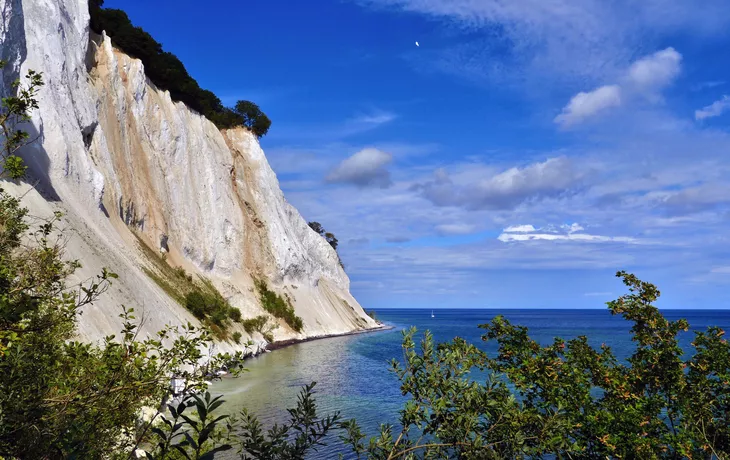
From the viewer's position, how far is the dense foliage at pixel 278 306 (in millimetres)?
66500

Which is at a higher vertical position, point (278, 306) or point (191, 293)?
point (191, 293)

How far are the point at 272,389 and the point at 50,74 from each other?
2732cm

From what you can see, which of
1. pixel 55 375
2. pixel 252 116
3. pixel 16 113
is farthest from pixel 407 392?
pixel 252 116

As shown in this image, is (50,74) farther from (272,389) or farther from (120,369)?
(120,369)

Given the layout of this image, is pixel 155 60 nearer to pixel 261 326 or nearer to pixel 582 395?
pixel 261 326

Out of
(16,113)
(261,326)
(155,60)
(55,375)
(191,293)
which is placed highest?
(155,60)

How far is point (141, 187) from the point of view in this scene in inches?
2073

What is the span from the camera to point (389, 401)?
33438mm

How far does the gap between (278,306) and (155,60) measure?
3236cm

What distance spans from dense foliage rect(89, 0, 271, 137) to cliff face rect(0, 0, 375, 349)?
7.73 feet

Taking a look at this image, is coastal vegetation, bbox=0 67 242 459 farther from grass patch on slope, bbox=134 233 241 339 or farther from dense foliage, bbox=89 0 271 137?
dense foliage, bbox=89 0 271 137

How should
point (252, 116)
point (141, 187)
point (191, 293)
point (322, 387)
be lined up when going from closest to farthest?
point (322, 387)
point (191, 293)
point (141, 187)
point (252, 116)

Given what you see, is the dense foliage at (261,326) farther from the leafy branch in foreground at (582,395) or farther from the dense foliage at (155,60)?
the leafy branch in foreground at (582,395)

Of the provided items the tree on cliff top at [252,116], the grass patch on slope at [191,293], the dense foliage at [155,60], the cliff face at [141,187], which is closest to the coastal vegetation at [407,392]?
the cliff face at [141,187]
